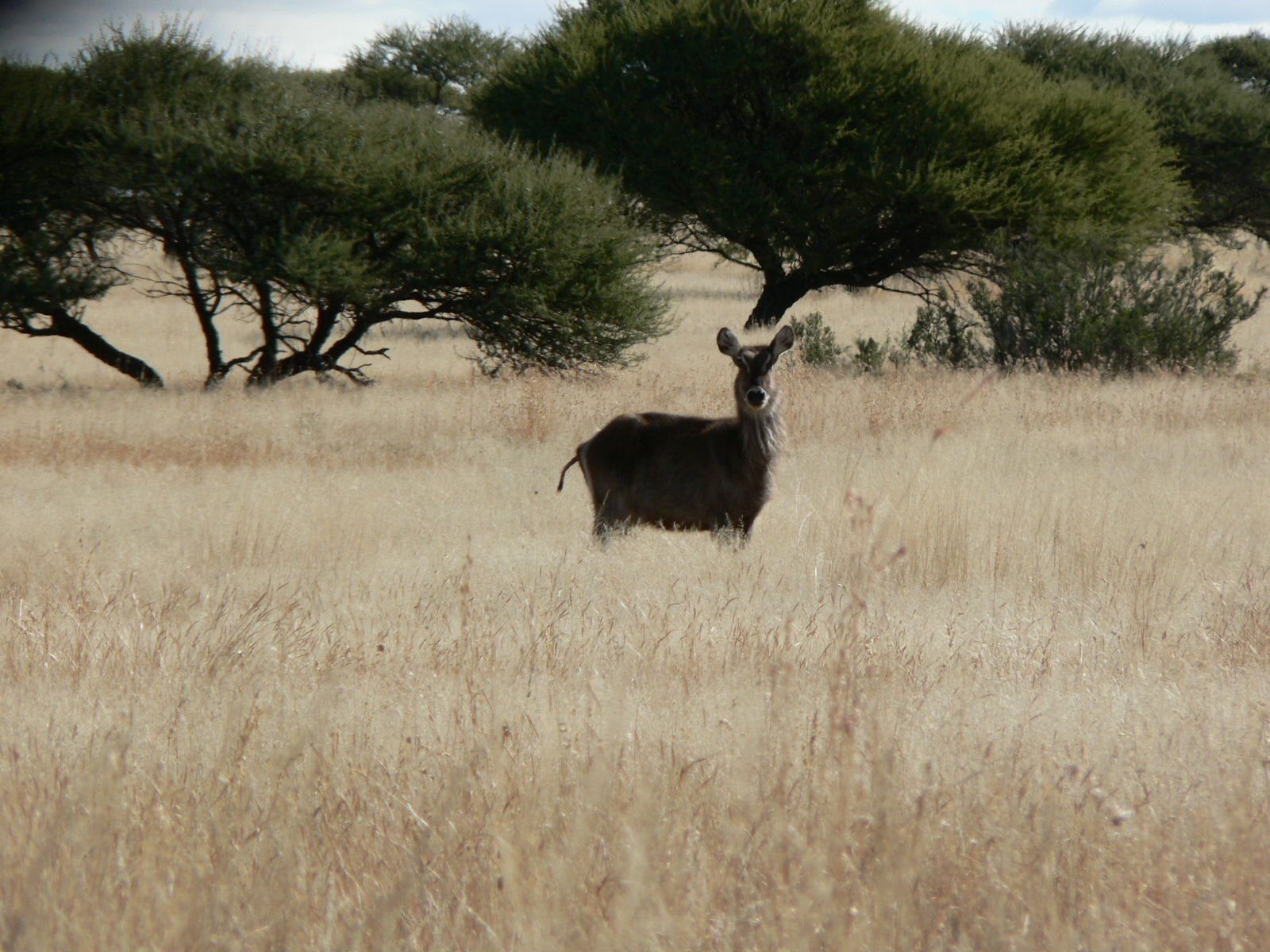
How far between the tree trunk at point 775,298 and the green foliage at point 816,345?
4.24 metres

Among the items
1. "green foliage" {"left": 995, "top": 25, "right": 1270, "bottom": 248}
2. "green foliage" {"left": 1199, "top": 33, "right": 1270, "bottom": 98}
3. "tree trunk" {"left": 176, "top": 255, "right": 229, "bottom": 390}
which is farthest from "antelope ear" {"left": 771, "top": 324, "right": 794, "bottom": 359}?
"green foliage" {"left": 1199, "top": 33, "right": 1270, "bottom": 98}

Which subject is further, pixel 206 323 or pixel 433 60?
pixel 433 60

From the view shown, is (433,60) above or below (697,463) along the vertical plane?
above

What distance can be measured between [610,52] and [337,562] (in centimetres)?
1759

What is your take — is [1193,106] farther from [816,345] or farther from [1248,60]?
[816,345]

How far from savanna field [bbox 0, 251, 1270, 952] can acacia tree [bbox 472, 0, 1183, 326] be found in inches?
483

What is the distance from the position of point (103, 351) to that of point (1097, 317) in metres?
15.7

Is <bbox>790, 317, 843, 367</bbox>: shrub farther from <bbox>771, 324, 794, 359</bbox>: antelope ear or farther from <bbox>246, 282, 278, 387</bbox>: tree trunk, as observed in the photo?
<bbox>771, 324, 794, 359</bbox>: antelope ear

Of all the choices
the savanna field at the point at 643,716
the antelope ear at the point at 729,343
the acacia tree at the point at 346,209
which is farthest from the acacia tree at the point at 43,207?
the antelope ear at the point at 729,343

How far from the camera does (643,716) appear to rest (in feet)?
13.1

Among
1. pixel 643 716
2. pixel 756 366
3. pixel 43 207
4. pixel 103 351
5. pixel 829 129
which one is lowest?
pixel 643 716

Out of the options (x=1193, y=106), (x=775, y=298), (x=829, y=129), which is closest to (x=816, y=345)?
(x=829, y=129)

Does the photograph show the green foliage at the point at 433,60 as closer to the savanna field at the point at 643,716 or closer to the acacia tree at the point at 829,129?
the acacia tree at the point at 829,129

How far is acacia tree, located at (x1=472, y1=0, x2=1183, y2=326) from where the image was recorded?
2034cm
